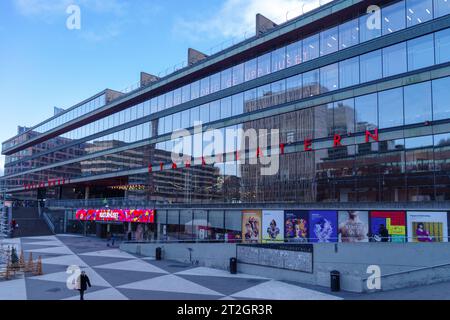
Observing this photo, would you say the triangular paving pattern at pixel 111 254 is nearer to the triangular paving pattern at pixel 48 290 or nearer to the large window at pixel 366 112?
the triangular paving pattern at pixel 48 290

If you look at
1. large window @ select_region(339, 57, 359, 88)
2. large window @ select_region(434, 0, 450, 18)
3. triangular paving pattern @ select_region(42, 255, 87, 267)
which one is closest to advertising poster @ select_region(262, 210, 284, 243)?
large window @ select_region(339, 57, 359, 88)

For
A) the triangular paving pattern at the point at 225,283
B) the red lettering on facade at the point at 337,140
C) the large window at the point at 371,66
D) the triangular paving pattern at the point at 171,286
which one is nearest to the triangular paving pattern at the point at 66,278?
the triangular paving pattern at the point at 171,286

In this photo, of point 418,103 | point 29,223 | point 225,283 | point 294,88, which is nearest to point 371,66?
point 418,103

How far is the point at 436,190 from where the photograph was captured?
74.0 ft

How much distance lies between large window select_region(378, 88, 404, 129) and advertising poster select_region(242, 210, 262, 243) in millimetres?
11698

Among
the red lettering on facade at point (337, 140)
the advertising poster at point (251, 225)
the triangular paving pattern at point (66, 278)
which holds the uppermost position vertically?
the red lettering on facade at point (337, 140)

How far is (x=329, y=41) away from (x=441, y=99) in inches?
375

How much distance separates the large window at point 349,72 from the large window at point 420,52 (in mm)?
3610

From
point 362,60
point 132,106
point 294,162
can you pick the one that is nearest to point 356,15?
point 362,60

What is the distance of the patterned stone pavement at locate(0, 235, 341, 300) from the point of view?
727 inches

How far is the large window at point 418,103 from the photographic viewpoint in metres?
23.5

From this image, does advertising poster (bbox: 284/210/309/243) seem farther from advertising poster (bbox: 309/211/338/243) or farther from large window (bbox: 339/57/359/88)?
large window (bbox: 339/57/359/88)

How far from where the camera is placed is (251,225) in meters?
31.8

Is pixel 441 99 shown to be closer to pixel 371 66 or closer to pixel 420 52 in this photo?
pixel 420 52
